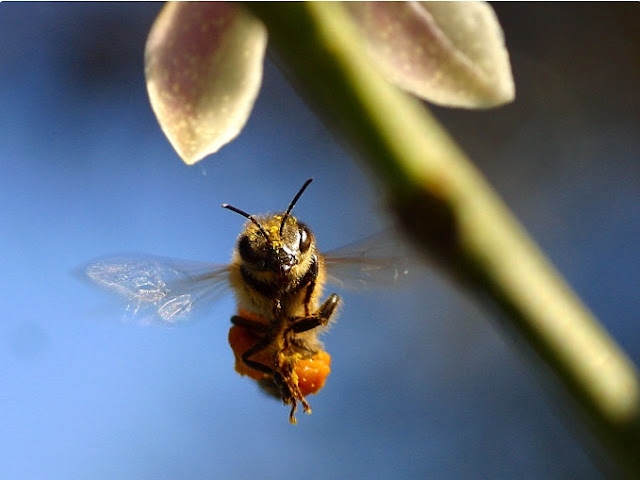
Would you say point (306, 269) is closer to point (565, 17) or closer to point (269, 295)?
point (269, 295)

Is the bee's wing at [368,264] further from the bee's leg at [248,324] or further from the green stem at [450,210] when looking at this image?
the green stem at [450,210]

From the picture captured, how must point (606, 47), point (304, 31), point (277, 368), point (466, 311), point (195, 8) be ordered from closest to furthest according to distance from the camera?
1. point (304, 31)
2. point (195, 8)
3. point (277, 368)
4. point (606, 47)
5. point (466, 311)

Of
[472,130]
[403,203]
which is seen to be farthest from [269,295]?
[472,130]

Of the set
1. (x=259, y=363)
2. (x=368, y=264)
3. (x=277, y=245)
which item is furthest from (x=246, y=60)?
(x=368, y=264)

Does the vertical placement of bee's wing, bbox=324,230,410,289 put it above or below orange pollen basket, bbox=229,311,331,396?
below

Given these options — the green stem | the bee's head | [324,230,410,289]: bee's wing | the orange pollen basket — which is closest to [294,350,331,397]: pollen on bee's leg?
the orange pollen basket

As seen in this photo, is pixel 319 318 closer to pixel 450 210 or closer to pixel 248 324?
pixel 248 324

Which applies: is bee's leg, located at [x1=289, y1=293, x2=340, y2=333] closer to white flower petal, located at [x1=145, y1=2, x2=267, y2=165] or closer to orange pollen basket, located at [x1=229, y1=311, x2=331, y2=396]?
orange pollen basket, located at [x1=229, y1=311, x2=331, y2=396]
